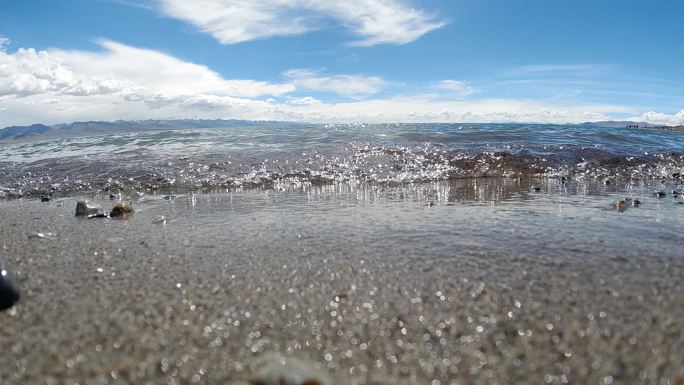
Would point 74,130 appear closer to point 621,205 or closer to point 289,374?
point 621,205

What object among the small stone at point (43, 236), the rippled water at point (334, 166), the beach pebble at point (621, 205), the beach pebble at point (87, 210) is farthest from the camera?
the rippled water at point (334, 166)

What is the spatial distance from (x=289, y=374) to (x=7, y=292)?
6.14 feet

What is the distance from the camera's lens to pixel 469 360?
1.94 m

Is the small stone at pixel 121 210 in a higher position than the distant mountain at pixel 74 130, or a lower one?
lower

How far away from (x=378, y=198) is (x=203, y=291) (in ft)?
14.5

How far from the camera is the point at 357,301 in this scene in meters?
2.63

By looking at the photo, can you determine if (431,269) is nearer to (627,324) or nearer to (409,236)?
(409,236)

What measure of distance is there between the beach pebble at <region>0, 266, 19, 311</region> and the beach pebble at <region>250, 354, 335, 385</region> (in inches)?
64.7

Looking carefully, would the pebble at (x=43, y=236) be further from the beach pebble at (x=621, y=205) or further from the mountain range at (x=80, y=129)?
the mountain range at (x=80, y=129)

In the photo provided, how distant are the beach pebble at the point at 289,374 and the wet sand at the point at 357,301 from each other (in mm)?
82

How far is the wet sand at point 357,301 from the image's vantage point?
6.27 feet

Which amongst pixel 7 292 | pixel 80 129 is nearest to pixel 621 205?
pixel 7 292

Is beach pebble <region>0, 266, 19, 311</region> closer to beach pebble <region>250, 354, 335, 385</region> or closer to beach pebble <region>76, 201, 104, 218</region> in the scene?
beach pebble <region>250, 354, 335, 385</region>

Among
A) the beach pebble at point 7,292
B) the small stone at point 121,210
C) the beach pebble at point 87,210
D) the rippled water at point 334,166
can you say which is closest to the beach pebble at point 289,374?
the beach pebble at point 7,292
